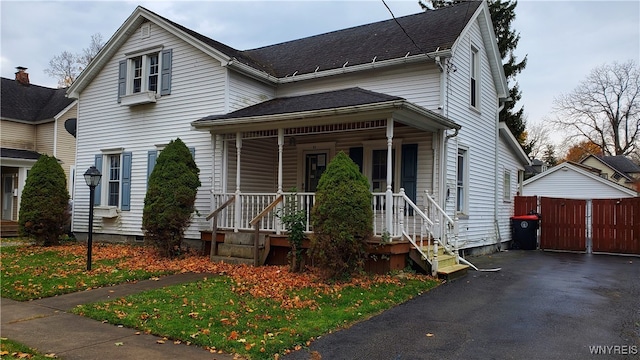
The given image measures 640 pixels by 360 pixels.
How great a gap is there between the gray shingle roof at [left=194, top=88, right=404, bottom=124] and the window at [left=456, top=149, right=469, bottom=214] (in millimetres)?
3106

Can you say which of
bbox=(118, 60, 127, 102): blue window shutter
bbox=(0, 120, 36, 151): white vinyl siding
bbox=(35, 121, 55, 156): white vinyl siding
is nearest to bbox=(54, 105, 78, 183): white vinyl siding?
bbox=(35, 121, 55, 156): white vinyl siding

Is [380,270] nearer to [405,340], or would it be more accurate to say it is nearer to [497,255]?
[405,340]

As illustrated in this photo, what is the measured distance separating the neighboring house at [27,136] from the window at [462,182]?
1838 centimetres

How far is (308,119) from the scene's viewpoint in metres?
9.77

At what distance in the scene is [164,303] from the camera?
683 cm

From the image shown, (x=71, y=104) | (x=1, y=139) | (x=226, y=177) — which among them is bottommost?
(x=226, y=177)

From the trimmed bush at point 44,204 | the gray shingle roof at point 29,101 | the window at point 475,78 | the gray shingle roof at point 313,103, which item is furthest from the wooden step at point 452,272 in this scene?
the gray shingle roof at point 29,101

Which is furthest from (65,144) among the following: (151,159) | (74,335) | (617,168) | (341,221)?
(617,168)

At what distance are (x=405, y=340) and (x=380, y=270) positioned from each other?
136 inches

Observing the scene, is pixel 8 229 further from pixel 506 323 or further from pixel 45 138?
pixel 506 323

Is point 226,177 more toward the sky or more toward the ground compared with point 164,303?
more toward the sky

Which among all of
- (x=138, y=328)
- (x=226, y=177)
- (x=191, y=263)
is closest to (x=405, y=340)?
(x=138, y=328)

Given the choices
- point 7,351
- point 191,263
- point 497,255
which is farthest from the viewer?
point 497,255

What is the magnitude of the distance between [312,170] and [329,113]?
3.78 m
